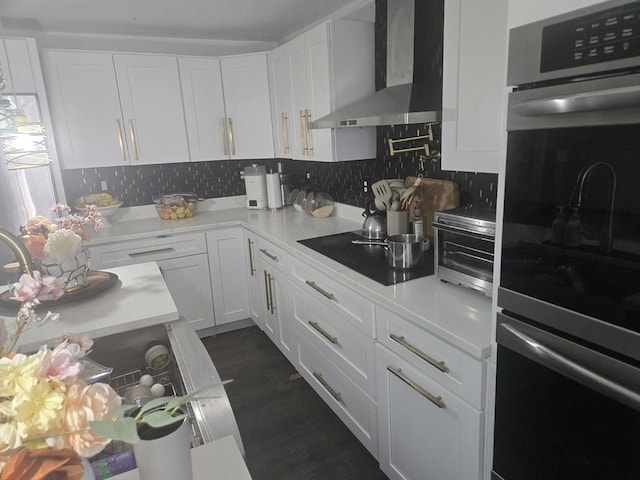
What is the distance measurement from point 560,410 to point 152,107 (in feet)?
10.7

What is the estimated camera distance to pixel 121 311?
59.4 inches

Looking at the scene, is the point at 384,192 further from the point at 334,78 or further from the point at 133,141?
the point at 133,141

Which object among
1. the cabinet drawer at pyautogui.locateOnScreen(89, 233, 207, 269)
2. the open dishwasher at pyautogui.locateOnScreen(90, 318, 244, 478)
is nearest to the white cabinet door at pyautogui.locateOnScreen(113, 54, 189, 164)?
the cabinet drawer at pyautogui.locateOnScreen(89, 233, 207, 269)

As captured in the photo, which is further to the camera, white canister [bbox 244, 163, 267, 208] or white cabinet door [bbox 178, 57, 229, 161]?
white canister [bbox 244, 163, 267, 208]

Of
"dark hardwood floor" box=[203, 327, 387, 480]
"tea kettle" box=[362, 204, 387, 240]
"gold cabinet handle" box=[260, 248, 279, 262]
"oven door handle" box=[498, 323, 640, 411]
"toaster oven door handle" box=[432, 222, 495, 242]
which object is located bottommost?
"dark hardwood floor" box=[203, 327, 387, 480]

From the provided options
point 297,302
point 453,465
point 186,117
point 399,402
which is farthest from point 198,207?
point 453,465

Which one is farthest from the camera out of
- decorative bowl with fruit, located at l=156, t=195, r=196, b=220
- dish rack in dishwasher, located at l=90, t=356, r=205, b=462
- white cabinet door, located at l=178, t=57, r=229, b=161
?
decorative bowl with fruit, located at l=156, t=195, r=196, b=220

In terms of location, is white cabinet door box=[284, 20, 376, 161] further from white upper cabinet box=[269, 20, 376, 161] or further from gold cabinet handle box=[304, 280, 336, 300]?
gold cabinet handle box=[304, 280, 336, 300]

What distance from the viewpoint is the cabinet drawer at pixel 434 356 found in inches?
49.8

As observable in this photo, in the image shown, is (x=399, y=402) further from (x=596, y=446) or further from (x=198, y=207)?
(x=198, y=207)

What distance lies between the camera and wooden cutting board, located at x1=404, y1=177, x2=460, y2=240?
2.08m

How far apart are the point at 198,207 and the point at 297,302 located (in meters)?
1.74

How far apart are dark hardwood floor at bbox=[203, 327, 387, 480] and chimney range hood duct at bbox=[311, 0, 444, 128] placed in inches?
62.7

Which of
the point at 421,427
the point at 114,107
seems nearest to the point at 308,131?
the point at 114,107
